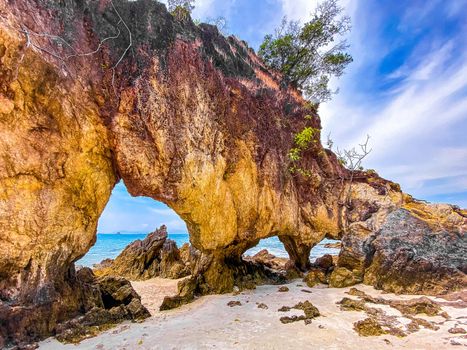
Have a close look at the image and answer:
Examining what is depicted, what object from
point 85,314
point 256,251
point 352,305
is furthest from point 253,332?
point 256,251

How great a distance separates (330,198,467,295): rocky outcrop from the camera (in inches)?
391

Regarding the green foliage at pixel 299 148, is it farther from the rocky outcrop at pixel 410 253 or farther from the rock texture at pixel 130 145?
the rocky outcrop at pixel 410 253

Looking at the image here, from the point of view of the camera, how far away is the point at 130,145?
8438 millimetres

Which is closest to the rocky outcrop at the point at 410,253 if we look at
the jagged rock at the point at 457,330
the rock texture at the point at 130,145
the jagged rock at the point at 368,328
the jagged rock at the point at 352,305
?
the rock texture at the point at 130,145

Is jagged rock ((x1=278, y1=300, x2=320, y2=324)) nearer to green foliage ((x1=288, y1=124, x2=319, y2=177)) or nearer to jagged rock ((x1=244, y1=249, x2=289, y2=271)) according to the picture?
green foliage ((x1=288, y1=124, x2=319, y2=177))

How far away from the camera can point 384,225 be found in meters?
12.1

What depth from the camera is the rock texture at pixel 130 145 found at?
656 cm

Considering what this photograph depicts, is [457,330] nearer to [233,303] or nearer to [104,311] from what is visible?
[233,303]

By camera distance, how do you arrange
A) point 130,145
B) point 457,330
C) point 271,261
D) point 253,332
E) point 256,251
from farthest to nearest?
point 256,251, point 271,261, point 130,145, point 253,332, point 457,330

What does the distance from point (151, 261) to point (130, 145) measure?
38.6 ft

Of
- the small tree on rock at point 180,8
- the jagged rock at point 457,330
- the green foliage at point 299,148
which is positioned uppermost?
the small tree on rock at point 180,8

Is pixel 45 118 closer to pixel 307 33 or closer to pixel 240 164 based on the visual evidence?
pixel 240 164

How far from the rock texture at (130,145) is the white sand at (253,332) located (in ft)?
6.19

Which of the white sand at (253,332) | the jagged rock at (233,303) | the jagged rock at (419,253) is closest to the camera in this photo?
the white sand at (253,332)
